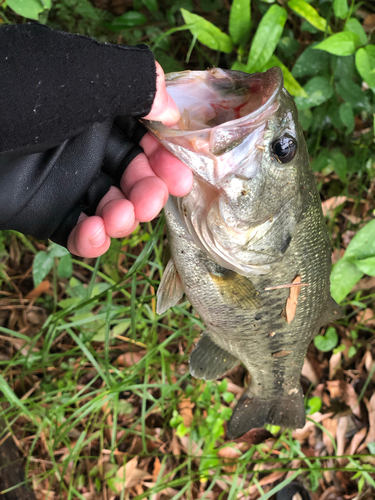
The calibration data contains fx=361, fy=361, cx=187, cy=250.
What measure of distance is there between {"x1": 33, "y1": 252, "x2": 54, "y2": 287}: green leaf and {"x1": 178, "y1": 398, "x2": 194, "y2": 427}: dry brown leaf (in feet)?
4.57

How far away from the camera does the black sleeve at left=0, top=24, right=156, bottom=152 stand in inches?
38.5

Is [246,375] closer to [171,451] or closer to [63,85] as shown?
[171,451]

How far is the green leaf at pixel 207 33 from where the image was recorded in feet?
5.87

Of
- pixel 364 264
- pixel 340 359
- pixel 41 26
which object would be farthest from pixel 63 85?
pixel 340 359

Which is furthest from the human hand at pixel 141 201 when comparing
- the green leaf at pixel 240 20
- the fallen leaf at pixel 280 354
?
the fallen leaf at pixel 280 354

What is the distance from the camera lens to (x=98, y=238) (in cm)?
130

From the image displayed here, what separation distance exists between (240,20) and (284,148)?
0.92m

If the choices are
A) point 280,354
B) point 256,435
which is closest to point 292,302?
point 280,354

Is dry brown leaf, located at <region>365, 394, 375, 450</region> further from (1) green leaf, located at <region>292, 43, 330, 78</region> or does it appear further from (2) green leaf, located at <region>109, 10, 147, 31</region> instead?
(2) green leaf, located at <region>109, 10, 147, 31</region>

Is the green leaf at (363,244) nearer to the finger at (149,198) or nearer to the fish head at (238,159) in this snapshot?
the fish head at (238,159)

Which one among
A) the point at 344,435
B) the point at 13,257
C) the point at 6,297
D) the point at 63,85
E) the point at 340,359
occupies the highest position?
the point at 63,85

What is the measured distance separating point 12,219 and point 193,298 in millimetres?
834

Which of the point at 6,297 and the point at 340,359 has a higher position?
the point at 6,297

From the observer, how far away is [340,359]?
3.00m
